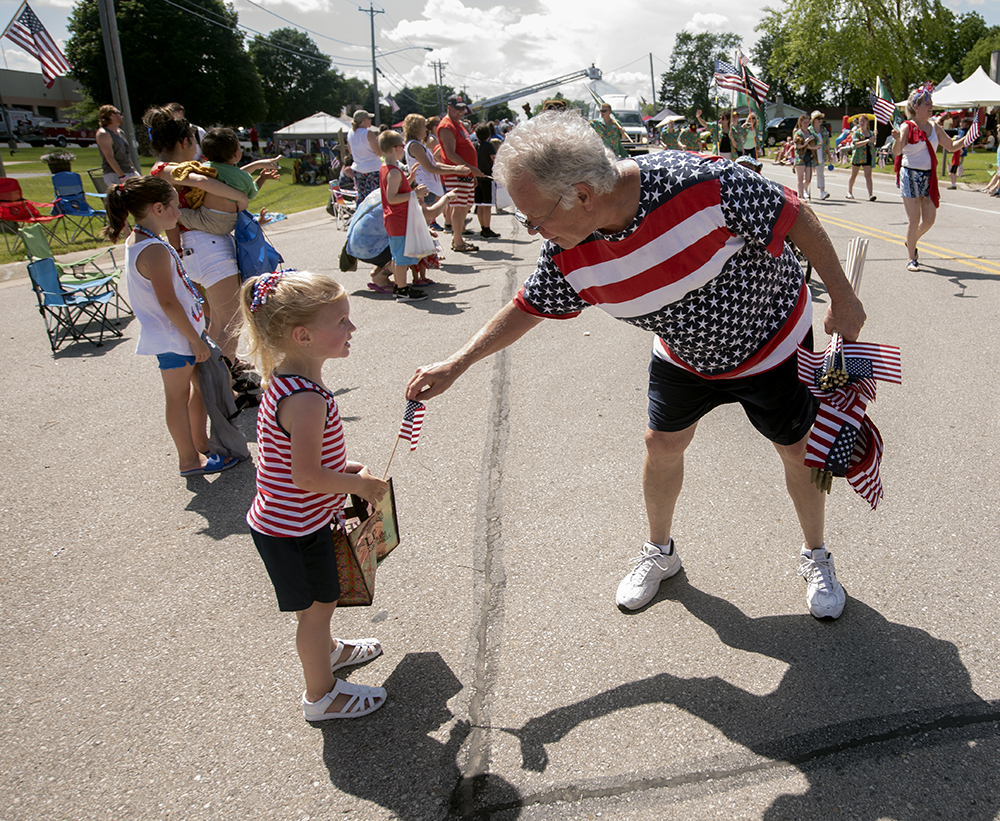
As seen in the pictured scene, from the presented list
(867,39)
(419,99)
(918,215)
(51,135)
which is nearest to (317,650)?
(918,215)

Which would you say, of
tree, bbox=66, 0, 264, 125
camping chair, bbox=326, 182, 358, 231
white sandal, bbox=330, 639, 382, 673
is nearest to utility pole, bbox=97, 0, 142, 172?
camping chair, bbox=326, 182, 358, 231

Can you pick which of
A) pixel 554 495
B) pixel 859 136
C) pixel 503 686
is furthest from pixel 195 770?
pixel 859 136

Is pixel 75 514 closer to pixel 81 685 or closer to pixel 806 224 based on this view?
pixel 81 685

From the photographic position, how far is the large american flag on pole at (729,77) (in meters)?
13.0

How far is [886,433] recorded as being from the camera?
4.16m

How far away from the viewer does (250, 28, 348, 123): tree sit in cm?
8581

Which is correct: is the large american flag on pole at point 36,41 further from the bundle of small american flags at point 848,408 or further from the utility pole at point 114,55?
the bundle of small american flags at point 848,408

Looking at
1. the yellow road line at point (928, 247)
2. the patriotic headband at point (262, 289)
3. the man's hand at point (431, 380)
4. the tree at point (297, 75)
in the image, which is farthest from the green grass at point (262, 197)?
the tree at point (297, 75)

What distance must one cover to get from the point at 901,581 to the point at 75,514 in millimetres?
3979

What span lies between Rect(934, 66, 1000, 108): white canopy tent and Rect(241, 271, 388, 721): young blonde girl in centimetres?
3202

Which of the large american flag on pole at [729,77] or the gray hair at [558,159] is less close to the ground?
the large american flag on pole at [729,77]

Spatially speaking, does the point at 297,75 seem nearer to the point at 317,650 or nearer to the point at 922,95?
the point at 922,95

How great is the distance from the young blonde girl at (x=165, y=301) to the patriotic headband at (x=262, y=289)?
1.92 metres

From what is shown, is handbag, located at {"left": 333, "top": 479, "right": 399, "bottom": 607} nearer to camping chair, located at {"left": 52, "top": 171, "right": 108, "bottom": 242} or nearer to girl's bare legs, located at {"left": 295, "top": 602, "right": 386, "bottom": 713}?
girl's bare legs, located at {"left": 295, "top": 602, "right": 386, "bottom": 713}
